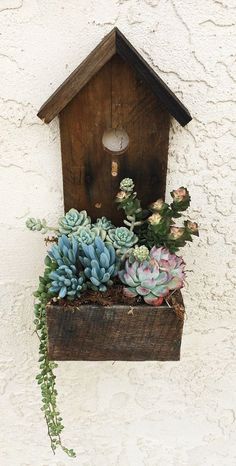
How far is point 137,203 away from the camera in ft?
2.60

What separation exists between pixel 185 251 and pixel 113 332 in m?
0.25

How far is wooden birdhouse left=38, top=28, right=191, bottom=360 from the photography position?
0.73m

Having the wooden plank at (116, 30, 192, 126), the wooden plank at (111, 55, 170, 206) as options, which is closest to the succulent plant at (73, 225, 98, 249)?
the wooden plank at (111, 55, 170, 206)

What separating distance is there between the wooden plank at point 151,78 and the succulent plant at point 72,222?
0.77 feet

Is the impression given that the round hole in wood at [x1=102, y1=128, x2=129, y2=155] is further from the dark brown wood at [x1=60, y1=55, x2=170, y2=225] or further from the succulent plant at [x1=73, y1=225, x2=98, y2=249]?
the succulent plant at [x1=73, y1=225, x2=98, y2=249]

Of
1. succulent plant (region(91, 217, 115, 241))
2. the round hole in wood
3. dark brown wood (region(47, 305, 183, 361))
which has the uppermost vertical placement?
the round hole in wood

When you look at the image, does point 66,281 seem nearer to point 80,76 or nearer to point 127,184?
point 127,184

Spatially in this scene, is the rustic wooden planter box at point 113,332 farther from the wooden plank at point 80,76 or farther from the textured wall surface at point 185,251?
the wooden plank at point 80,76

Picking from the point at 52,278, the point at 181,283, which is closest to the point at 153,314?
the point at 181,283

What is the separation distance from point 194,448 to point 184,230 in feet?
2.16

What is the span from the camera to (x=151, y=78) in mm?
715

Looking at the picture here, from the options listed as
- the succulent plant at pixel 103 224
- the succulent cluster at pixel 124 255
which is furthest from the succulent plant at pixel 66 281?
the succulent plant at pixel 103 224

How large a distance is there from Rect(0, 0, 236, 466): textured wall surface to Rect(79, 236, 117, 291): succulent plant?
0.19 m

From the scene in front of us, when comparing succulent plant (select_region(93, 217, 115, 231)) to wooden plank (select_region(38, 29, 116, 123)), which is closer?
wooden plank (select_region(38, 29, 116, 123))
